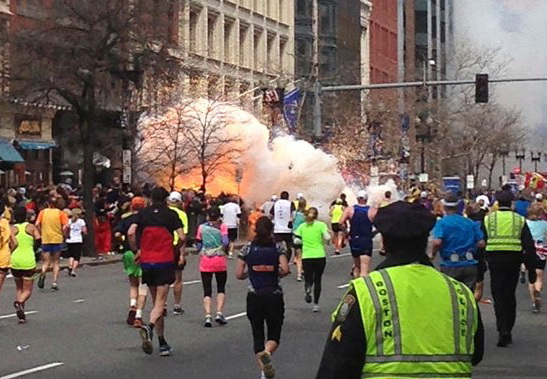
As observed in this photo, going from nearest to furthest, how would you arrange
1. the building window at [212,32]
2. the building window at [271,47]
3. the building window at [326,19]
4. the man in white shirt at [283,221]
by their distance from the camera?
the man in white shirt at [283,221] < the building window at [212,32] < the building window at [271,47] < the building window at [326,19]

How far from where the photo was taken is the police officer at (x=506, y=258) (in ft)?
50.3

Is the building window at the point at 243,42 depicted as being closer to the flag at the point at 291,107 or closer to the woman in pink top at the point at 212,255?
the flag at the point at 291,107

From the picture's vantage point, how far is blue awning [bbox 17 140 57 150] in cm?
4638

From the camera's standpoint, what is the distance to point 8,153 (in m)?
44.0

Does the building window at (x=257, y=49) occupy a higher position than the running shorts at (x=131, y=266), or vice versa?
the building window at (x=257, y=49)

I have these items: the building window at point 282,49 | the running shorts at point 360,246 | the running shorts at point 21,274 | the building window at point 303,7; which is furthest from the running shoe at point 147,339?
the building window at point 303,7

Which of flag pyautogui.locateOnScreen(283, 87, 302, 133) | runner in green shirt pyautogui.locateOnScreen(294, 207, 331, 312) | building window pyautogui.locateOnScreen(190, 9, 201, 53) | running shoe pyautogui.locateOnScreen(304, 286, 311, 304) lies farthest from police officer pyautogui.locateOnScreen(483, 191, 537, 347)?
building window pyautogui.locateOnScreen(190, 9, 201, 53)

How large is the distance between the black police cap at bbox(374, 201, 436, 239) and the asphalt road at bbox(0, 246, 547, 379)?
320 inches

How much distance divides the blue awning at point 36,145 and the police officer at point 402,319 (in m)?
42.1

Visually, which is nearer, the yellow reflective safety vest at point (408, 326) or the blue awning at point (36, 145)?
the yellow reflective safety vest at point (408, 326)

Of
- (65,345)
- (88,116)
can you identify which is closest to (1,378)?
(65,345)

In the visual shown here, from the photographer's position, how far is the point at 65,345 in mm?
15664

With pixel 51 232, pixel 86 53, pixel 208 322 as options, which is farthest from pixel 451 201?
pixel 86 53

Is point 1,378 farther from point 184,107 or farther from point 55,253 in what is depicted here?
point 184,107
